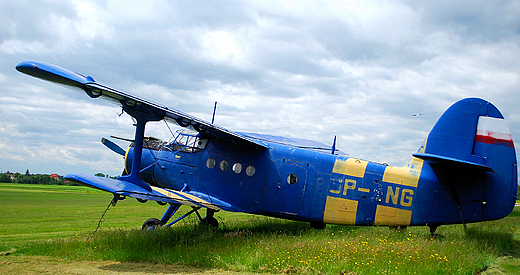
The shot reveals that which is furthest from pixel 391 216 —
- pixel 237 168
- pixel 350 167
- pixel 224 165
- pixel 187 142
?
pixel 187 142

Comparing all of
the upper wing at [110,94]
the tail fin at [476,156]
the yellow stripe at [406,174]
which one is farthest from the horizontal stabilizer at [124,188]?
the tail fin at [476,156]

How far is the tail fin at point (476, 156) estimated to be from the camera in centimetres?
812

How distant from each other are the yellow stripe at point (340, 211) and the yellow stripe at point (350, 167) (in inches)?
30.7

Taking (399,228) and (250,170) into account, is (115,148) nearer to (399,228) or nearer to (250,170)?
(250,170)

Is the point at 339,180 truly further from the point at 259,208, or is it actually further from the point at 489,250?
the point at 489,250

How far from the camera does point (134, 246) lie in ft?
24.2

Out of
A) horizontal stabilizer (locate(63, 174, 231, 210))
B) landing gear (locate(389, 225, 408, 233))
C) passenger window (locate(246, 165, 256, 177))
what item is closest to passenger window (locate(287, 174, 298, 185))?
passenger window (locate(246, 165, 256, 177))

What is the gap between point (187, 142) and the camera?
10.1m

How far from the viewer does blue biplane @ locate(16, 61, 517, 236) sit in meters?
8.08

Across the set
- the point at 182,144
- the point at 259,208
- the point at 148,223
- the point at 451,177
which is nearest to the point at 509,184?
the point at 451,177

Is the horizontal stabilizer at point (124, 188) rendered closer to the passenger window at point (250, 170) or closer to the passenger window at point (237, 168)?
the passenger window at point (237, 168)

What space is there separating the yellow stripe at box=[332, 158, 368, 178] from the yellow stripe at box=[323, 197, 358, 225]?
2.56 feet

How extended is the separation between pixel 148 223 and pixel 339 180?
5.80 meters

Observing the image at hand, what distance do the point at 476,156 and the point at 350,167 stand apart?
3.27 m
